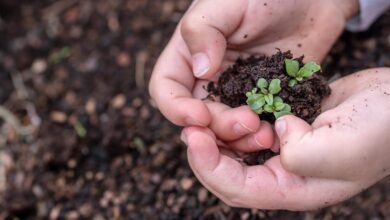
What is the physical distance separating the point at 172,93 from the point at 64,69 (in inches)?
37.0

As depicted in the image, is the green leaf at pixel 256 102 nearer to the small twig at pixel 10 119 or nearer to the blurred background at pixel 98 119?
the blurred background at pixel 98 119

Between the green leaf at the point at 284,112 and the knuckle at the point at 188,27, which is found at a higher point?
the knuckle at the point at 188,27

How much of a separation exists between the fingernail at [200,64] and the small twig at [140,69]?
0.65 meters

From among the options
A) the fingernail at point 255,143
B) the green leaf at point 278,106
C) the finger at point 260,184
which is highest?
the green leaf at point 278,106

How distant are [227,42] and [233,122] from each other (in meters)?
0.35

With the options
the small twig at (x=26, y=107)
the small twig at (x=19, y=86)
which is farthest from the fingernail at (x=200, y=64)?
the small twig at (x=19, y=86)

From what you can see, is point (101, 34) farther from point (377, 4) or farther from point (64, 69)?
point (377, 4)

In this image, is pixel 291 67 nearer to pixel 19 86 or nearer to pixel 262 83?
pixel 262 83

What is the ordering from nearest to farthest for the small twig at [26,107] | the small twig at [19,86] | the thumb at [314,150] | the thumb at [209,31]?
the thumb at [314,150], the thumb at [209,31], the small twig at [26,107], the small twig at [19,86]

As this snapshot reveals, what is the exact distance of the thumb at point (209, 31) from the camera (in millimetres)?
1691

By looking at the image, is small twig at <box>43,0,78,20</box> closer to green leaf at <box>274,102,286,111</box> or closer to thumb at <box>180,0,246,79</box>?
thumb at <box>180,0,246,79</box>

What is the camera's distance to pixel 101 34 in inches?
101

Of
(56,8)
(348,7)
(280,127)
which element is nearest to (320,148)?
(280,127)

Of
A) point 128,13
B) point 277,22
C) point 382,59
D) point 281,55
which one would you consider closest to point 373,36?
point 382,59
